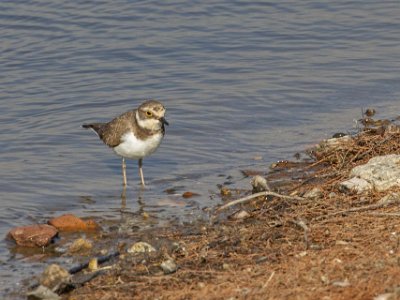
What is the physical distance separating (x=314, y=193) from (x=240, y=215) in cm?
71

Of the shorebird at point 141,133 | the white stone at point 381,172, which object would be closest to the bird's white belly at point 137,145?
the shorebird at point 141,133

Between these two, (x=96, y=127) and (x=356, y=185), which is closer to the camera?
(x=356, y=185)

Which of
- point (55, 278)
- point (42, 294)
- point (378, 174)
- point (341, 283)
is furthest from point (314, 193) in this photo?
point (42, 294)

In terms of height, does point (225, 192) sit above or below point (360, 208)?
below

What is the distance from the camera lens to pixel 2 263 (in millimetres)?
8422

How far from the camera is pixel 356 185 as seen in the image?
8.70 metres

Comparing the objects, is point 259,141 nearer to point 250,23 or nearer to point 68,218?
point 68,218

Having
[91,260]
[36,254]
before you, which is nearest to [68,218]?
[36,254]

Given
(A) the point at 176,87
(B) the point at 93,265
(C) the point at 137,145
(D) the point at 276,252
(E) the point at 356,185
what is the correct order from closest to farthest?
(D) the point at 276,252 → (B) the point at 93,265 → (E) the point at 356,185 → (C) the point at 137,145 → (A) the point at 176,87

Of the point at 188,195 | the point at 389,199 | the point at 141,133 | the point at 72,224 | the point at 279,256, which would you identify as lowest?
the point at 188,195

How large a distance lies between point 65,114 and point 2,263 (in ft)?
18.0

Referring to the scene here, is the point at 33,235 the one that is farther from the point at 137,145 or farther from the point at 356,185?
the point at 356,185

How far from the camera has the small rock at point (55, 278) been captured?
7.30 meters

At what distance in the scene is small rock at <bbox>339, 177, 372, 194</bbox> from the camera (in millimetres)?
8656
